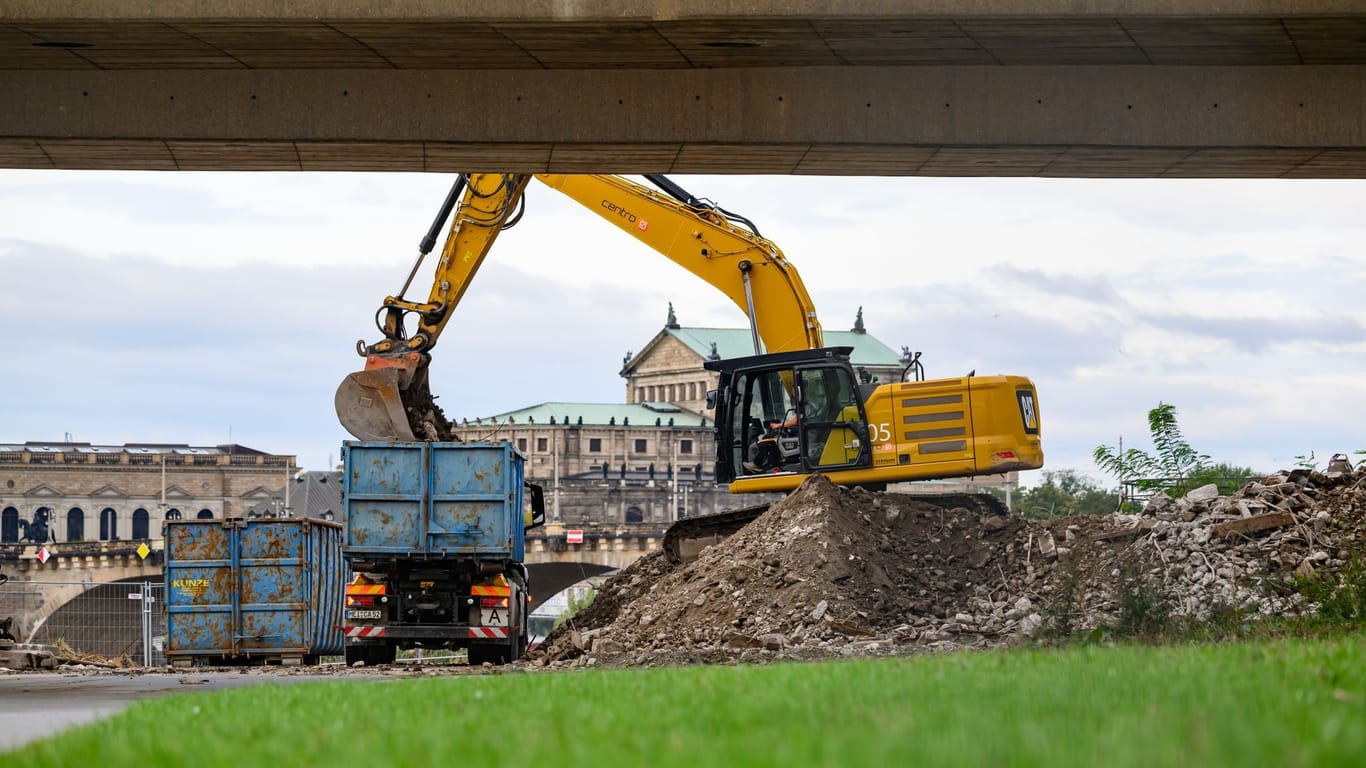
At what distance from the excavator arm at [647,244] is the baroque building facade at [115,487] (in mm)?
113386

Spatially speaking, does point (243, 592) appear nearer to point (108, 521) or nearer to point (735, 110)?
point (735, 110)

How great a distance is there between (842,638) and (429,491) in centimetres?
736

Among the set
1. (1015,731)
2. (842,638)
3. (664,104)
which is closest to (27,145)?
(664,104)

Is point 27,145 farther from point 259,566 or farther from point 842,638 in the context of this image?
point 259,566

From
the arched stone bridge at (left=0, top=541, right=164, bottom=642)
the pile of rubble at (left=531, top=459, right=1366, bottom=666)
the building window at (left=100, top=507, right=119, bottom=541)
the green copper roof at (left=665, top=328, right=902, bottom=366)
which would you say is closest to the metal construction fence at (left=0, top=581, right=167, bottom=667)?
the arched stone bridge at (left=0, top=541, right=164, bottom=642)

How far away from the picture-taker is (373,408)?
25656mm

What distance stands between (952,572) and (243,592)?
44.0 feet

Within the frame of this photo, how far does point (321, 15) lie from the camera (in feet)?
53.5

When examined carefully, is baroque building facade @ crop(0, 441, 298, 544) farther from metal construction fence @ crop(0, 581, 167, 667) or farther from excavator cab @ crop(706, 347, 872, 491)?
excavator cab @ crop(706, 347, 872, 491)

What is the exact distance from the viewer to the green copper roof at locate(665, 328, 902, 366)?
545 feet

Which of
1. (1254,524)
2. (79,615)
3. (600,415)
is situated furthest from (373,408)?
(600,415)

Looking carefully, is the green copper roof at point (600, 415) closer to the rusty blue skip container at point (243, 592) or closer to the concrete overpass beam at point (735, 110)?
the rusty blue skip container at point (243, 592)

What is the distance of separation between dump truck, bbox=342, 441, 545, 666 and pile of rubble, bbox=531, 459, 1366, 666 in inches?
50.1

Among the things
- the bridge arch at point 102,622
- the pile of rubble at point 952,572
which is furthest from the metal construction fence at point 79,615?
the pile of rubble at point 952,572
